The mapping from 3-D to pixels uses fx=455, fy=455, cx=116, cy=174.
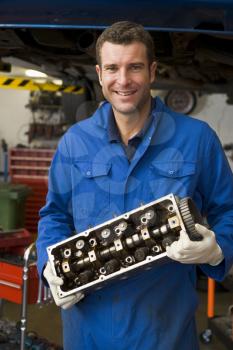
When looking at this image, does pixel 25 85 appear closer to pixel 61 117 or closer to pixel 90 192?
pixel 61 117

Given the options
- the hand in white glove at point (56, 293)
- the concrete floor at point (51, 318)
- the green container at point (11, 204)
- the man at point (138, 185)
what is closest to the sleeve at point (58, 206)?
the man at point (138, 185)

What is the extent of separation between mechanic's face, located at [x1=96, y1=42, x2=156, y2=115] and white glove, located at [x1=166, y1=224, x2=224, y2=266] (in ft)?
1.35

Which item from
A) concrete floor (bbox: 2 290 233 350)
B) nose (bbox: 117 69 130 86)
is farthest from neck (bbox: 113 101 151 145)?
concrete floor (bbox: 2 290 233 350)

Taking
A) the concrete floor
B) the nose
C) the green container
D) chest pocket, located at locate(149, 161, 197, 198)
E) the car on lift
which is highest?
the car on lift

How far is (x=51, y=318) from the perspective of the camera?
3.18 metres

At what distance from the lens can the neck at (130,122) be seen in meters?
1.36

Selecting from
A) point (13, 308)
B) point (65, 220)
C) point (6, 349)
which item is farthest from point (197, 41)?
point (13, 308)

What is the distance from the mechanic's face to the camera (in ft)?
4.13

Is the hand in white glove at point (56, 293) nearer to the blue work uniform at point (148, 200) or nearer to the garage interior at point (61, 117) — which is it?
the blue work uniform at point (148, 200)

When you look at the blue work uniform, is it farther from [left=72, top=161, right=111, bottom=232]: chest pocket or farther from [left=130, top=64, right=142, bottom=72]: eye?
[left=130, top=64, right=142, bottom=72]: eye

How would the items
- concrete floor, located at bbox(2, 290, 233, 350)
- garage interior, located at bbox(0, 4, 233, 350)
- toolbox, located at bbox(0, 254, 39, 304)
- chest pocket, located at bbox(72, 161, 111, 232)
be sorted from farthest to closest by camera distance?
1. concrete floor, located at bbox(2, 290, 233, 350)
2. garage interior, located at bbox(0, 4, 233, 350)
3. toolbox, located at bbox(0, 254, 39, 304)
4. chest pocket, located at bbox(72, 161, 111, 232)

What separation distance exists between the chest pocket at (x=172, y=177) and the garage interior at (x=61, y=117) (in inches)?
27.7

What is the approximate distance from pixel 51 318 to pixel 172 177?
7.21ft

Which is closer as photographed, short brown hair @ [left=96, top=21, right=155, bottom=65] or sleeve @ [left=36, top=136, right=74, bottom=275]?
short brown hair @ [left=96, top=21, right=155, bottom=65]
